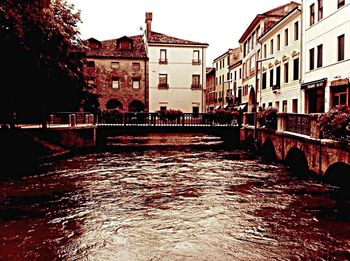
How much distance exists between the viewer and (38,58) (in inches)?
789

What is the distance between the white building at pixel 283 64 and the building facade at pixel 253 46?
1567 millimetres

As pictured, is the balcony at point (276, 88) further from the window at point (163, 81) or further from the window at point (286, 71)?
the window at point (163, 81)

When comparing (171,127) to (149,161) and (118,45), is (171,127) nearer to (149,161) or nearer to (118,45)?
(149,161)

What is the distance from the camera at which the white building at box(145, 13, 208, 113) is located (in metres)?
48.0

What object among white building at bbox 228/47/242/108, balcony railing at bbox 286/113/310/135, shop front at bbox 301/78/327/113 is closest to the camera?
balcony railing at bbox 286/113/310/135

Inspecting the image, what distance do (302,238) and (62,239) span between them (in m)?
5.50

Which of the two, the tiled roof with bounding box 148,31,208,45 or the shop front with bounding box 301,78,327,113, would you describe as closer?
the shop front with bounding box 301,78,327,113

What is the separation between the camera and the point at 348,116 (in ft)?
36.7

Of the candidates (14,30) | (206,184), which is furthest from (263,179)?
(14,30)

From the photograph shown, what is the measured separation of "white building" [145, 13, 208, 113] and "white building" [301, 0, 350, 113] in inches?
892

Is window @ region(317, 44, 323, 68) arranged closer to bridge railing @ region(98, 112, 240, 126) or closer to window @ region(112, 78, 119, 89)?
bridge railing @ region(98, 112, 240, 126)

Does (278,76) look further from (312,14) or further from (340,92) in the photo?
(340,92)

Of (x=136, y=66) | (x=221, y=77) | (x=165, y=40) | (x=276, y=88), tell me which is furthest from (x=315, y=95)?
(x=221, y=77)

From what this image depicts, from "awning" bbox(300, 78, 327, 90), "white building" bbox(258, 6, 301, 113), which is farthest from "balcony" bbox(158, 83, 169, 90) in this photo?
"awning" bbox(300, 78, 327, 90)
